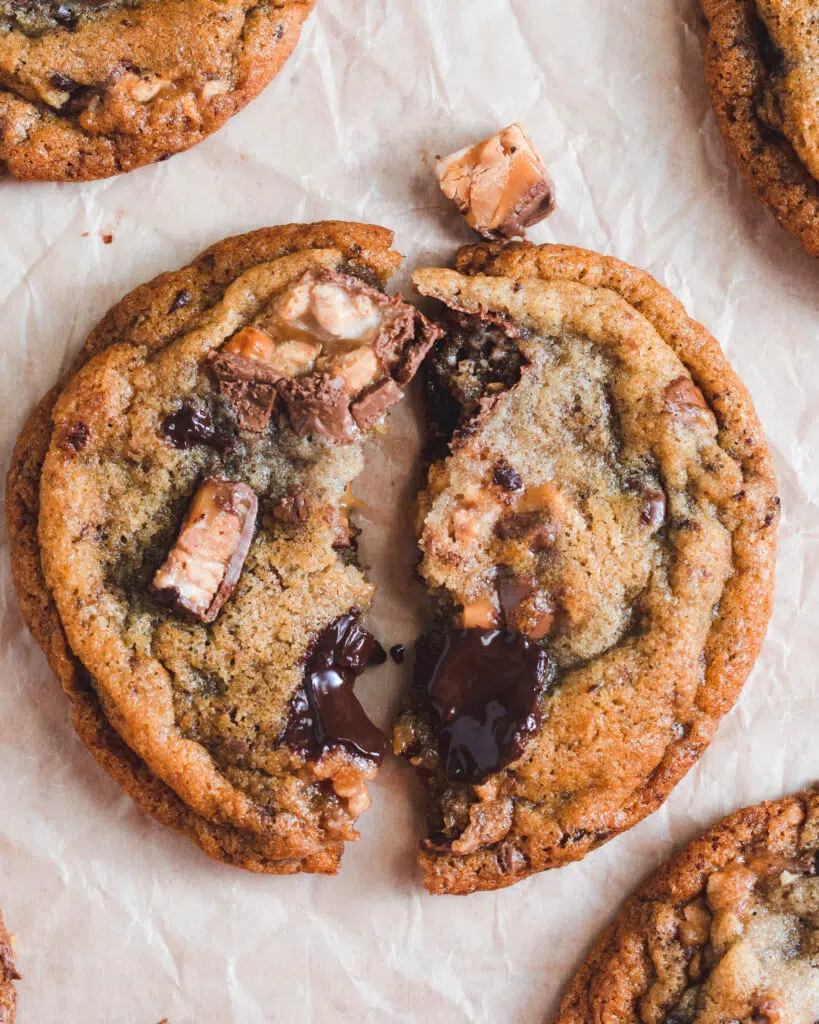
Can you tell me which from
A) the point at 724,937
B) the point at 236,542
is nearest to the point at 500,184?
the point at 236,542

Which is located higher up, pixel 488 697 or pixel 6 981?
pixel 488 697

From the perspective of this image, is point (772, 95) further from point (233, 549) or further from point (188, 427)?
point (233, 549)

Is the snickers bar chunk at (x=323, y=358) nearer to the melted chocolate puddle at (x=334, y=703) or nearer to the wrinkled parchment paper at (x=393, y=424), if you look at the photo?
the wrinkled parchment paper at (x=393, y=424)

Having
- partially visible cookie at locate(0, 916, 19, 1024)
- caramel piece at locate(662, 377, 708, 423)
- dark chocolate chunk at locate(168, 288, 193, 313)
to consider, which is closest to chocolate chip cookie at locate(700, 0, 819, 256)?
caramel piece at locate(662, 377, 708, 423)

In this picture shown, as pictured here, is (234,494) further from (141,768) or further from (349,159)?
(349,159)

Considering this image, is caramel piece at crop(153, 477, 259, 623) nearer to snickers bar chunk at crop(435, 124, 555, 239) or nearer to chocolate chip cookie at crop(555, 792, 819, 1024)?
snickers bar chunk at crop(435, 124, 555, 239)

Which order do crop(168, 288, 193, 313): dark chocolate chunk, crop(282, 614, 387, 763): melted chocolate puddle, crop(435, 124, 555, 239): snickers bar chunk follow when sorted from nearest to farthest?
crop(282, 614, 387, 763): melted chocolate puddle
crop(168, 288, 193, 313): dark chocolate chunk
crop(435, 124, 555, 239): snickers bar chunk
